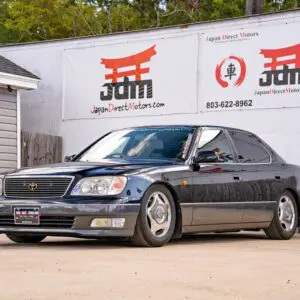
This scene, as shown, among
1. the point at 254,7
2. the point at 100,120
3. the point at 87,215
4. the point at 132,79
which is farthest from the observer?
the point at 254,7

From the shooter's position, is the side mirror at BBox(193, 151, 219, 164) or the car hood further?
the side mirror at BBox(193, 151, 219, 164)

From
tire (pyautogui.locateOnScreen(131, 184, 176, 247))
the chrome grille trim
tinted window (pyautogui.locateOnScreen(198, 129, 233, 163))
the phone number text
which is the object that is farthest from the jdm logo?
the chrome grille trim

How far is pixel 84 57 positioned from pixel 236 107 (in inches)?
161

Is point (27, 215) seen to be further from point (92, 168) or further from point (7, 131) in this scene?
point (7, 131)

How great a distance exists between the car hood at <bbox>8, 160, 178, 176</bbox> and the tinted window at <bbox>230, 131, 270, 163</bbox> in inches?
59.6

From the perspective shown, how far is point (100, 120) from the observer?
750 inches

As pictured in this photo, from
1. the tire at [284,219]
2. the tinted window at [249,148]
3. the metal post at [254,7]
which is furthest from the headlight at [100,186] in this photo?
the metal post at [254,7]

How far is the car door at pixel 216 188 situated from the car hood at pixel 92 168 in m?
0.50

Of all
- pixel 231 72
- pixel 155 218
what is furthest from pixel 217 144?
pixel 231 72

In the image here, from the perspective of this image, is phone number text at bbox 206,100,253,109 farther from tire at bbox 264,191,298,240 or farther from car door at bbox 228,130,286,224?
tire at bbox 264,191,298,240

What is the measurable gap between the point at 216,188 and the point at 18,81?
9.89m

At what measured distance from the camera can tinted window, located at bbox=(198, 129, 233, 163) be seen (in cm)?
1070

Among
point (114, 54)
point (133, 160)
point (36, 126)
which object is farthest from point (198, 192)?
point (36, 126)

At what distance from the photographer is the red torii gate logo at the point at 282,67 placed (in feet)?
53.4
